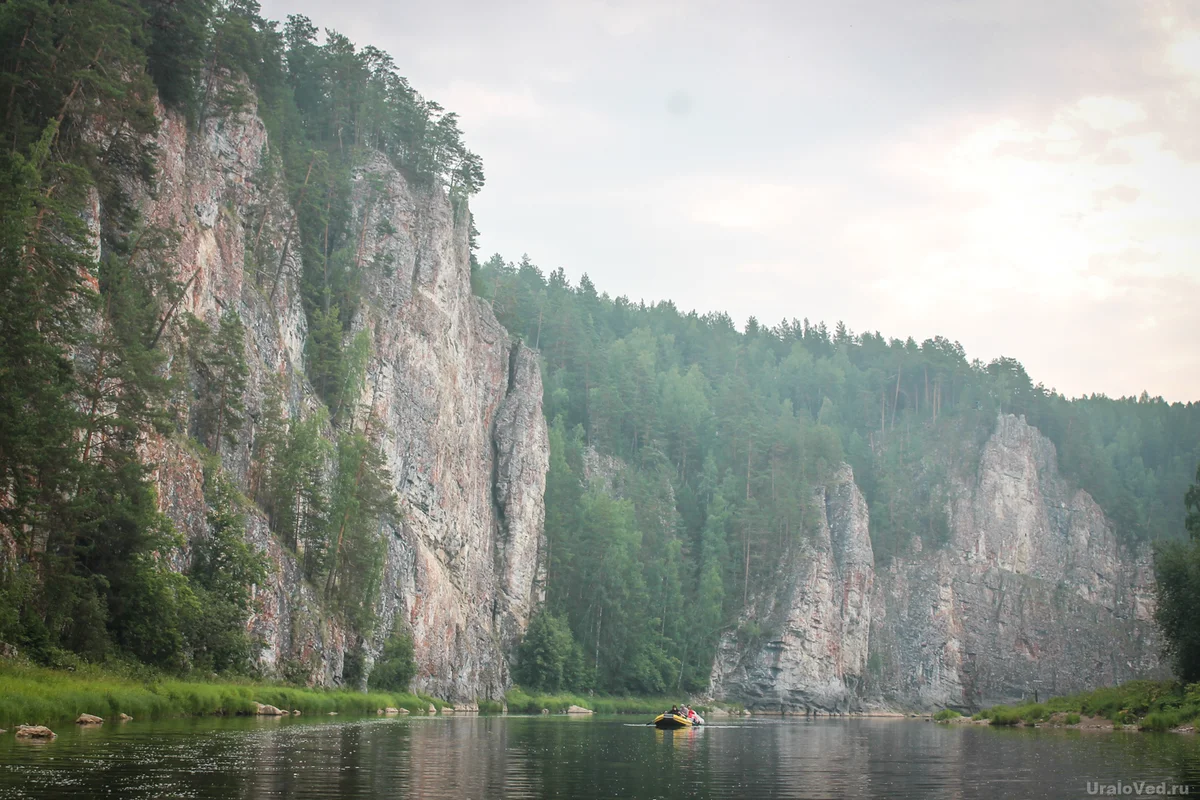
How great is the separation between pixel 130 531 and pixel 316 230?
47.2 meters

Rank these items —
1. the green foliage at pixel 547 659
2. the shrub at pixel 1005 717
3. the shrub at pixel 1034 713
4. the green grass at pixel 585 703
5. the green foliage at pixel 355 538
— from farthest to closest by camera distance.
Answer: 1. the green foliage at pixel 547 659
2. the green grass at pixel 585 703
3. the shrub at pixel 1005 717
4. the green foliage at pixel 355 538
5. the shrub at pixel 1034 713

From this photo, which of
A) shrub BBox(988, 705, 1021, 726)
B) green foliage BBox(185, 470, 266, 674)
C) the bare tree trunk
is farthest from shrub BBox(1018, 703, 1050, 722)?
the bare tree trunk

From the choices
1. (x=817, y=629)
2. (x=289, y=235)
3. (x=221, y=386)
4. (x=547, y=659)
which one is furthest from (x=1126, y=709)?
Answer: (x=817, y=629)

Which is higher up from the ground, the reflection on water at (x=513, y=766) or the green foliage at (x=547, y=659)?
the reflection on water at (x=513, y=766)

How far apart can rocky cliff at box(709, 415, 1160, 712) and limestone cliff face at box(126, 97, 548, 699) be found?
113 ft

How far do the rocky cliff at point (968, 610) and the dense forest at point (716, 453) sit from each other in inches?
128

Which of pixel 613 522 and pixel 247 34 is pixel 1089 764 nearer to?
pixel 247 34

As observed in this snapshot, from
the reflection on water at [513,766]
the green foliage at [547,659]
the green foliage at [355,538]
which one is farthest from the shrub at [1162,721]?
the green foliage at [547,659]

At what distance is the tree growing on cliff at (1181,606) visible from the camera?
5762 cm

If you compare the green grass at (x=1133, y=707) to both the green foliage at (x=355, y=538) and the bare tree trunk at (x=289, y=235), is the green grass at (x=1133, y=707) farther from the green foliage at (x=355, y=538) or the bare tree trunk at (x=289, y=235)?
the bare tree trunk at (x=289, y=235)

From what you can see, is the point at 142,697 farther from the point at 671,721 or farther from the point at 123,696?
the point at 671,721

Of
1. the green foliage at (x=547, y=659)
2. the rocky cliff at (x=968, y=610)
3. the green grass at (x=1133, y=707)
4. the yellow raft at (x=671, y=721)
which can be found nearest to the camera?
the green grass at (x=1133, y=707)

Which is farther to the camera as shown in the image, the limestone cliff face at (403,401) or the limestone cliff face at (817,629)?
the limestone cliff face at (817,629)

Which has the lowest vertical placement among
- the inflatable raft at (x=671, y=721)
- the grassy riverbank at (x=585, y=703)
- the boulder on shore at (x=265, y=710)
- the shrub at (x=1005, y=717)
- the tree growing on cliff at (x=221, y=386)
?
the grassy riverbank at (x=585, y=703)
